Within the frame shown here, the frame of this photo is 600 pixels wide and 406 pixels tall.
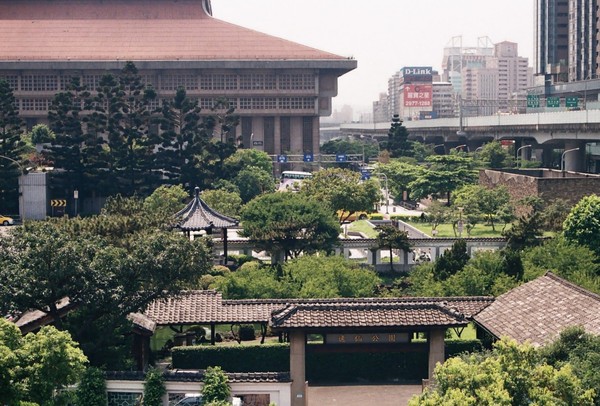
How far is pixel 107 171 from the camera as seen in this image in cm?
8256

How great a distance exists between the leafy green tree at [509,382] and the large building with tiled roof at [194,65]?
349ft

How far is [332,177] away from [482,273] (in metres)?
34.6

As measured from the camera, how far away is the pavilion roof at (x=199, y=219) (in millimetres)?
55000

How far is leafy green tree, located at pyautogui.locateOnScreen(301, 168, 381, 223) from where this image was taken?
74.7m

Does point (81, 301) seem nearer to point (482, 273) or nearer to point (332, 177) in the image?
point (482, 273)

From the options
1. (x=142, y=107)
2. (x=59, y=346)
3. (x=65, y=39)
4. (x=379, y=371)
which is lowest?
(x=379, y=371)

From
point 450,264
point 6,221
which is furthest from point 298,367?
point 6,221

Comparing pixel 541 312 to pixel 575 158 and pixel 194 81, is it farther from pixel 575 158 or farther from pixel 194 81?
pixel 194 81

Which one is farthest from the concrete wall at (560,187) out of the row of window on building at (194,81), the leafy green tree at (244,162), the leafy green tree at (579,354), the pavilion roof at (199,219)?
the row of window on building at (194,81)

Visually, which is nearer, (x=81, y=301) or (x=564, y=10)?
(x=81, y=301)

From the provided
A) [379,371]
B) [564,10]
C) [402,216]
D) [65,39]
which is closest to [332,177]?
[402,216]

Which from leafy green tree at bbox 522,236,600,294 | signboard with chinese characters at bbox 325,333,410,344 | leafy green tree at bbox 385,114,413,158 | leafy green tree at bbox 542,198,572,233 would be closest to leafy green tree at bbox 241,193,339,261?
leafy green tree at bbox 542,198,572,233

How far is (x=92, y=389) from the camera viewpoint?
28703 mm

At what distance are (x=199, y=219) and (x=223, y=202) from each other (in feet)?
53.2
